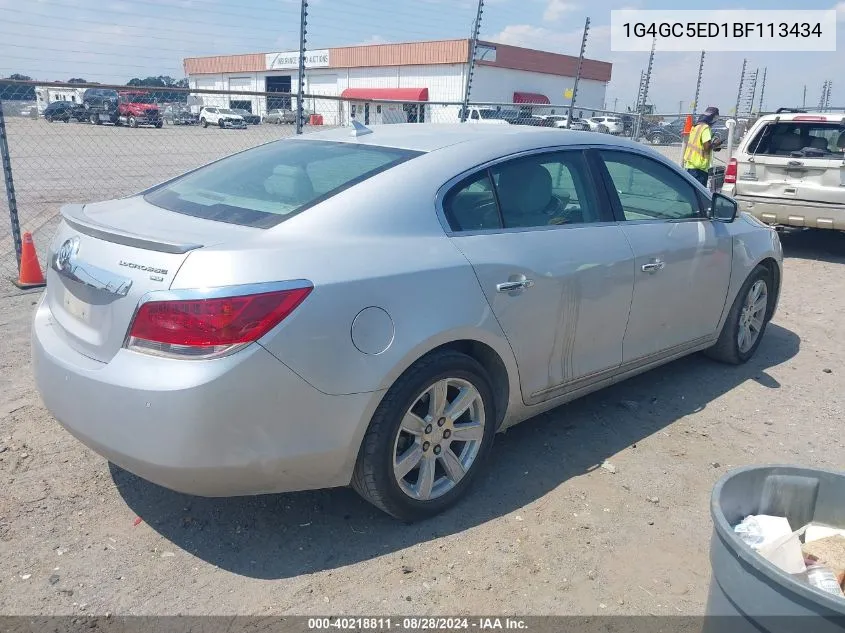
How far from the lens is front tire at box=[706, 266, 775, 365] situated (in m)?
4.95

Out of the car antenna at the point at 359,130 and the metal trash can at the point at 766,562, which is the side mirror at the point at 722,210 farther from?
the metal trash can at the point at 766,562

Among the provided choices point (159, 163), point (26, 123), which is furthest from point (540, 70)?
point (26, 123)

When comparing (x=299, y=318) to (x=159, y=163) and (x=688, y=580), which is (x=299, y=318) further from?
(x=159, y=163)

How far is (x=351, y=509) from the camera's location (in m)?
3.27

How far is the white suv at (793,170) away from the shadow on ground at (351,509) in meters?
5.72

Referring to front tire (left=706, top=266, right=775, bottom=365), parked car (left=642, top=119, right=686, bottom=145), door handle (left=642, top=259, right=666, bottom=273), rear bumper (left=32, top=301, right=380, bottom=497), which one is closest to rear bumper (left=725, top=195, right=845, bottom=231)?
front tire (left=706, top=266, right=775, bottom=365)

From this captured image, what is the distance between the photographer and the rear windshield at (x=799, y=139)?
8.71 metres

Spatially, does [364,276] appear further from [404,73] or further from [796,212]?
[404,73]

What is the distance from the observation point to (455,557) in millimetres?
2951

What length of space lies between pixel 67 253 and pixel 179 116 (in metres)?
13.5

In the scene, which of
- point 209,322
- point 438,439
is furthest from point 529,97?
point 209,322

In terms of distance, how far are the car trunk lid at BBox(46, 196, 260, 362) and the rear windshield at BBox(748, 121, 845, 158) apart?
8318mm

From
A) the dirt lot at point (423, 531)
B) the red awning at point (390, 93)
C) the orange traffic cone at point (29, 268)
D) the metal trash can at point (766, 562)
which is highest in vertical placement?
the red awning at point (390, 93)

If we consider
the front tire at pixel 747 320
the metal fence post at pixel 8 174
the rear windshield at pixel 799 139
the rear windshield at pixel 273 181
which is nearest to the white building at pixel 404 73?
the rear windshield at pixel 799 139
